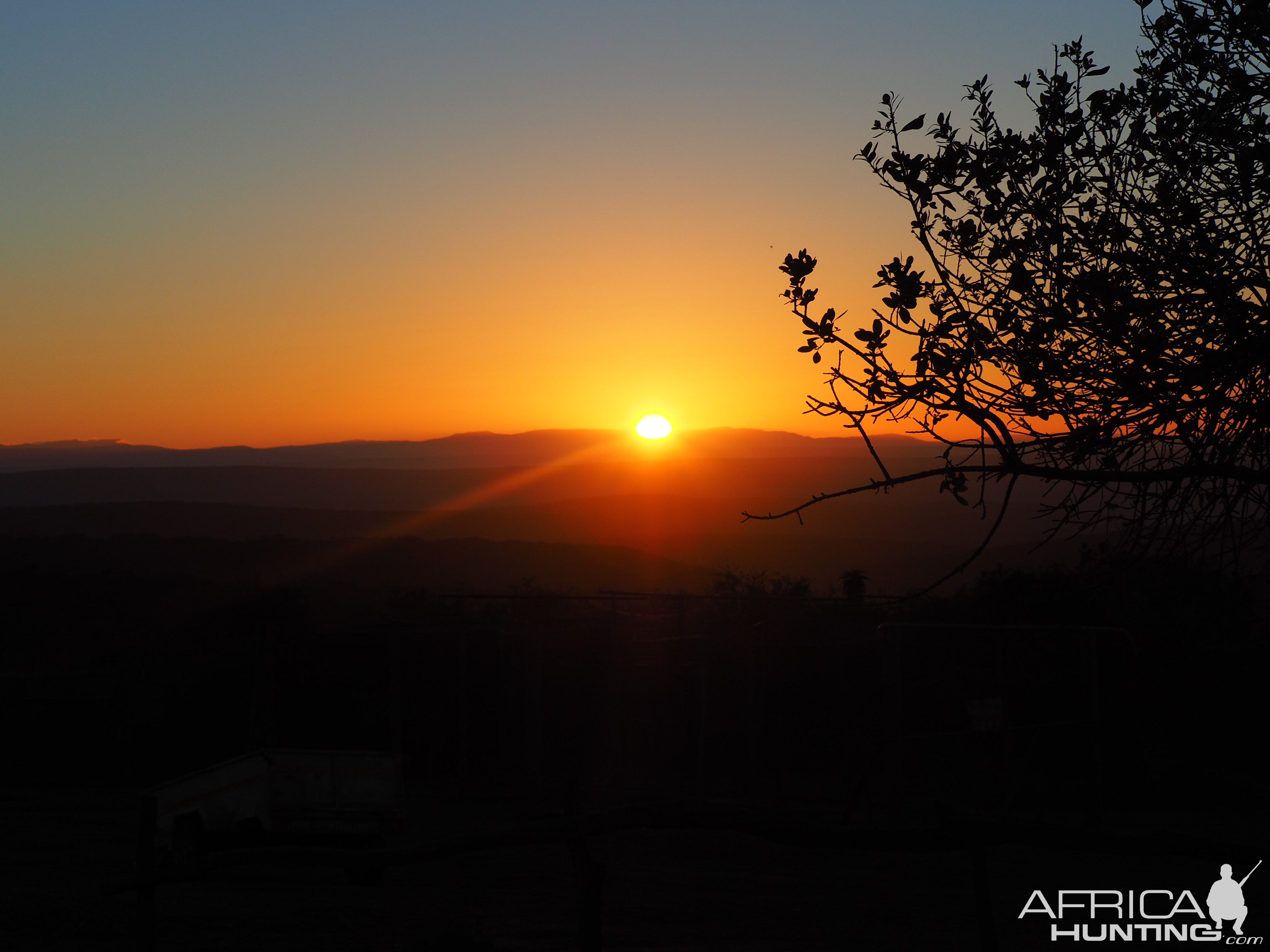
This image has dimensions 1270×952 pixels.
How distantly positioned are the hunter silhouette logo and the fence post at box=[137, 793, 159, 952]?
5219 millimetres

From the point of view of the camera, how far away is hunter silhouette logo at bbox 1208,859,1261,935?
5.29m

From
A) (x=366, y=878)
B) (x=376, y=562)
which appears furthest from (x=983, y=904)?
(x=376, y=562)

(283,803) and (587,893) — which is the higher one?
(587,893)

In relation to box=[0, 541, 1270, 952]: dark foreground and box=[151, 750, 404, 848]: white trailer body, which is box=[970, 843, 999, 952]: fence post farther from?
box=[151, 750, 404, 848]: white trailer body

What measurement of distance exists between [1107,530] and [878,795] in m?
14.6

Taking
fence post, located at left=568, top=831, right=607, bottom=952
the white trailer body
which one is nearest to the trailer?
the white trailer body

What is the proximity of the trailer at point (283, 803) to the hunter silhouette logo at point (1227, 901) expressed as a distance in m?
9.02

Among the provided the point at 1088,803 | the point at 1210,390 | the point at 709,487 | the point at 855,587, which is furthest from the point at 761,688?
the point at 709,487

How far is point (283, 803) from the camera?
40.5ft

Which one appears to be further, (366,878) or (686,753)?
(686,753)

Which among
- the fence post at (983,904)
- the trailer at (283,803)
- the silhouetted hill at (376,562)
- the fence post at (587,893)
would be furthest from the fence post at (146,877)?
the silhouetted hill at (376,562)
